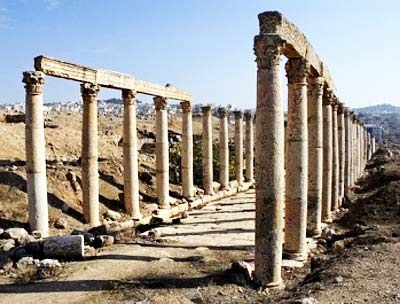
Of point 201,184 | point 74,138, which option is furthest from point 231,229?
point 74,138

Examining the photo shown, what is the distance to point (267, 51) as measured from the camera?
11.0 metres

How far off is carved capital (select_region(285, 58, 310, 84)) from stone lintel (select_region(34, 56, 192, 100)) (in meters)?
8.49

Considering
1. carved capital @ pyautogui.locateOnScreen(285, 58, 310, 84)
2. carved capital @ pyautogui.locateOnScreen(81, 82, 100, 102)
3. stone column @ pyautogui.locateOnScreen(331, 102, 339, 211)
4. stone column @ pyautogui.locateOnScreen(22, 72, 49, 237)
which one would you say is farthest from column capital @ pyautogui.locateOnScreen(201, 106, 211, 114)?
carved capital @ pyautogui.locateOnScreen(285, 58, 310, 84)

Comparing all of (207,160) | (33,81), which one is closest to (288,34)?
(33,81)

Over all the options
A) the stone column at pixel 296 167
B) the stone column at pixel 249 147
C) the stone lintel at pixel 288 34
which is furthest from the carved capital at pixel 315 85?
the stone column at pixel 249 147

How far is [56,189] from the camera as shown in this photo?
2173cm

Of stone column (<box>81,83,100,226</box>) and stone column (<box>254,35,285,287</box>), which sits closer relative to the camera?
stone column (<box>254,35,285,287</box>)

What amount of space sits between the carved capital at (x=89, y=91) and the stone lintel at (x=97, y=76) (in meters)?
0.20

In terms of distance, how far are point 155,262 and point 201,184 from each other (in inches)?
830

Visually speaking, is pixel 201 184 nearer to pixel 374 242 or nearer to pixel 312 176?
pixel 312 176

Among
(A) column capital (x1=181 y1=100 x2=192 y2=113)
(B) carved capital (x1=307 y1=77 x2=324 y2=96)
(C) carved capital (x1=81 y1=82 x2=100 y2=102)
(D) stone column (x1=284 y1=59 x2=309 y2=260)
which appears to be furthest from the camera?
(A) column capital (x1=181 y1=100 x2=192 y2=113)

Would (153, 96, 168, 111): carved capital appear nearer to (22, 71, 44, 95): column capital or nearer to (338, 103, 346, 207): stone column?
(22, 71, 44, 95): column capital

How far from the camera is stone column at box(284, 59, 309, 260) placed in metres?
13.5

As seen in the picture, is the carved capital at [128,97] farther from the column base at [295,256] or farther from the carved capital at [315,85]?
the column base at [295,256]
